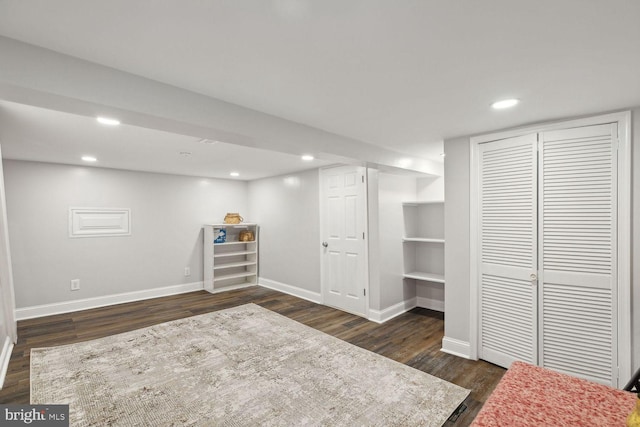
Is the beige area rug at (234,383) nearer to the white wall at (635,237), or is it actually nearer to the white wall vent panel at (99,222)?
the white wall at (635,237)

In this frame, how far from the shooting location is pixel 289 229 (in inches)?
232

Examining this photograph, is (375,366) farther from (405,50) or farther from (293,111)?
(405,50)

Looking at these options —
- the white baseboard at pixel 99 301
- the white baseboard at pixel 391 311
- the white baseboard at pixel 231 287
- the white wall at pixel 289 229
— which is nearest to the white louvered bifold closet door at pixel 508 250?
the white baseboard at pixel 391 311

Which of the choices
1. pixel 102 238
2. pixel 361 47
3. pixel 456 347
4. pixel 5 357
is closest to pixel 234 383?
pixel 456 347

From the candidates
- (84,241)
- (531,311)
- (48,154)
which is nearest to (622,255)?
(531,311)

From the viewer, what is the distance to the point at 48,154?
3.98 metres

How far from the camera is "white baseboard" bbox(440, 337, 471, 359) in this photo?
3.17 meters

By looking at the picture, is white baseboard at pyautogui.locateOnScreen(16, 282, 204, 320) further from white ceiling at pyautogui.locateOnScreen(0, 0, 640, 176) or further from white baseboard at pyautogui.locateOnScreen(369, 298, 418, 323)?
white ceiling at pyautogui.locateOnScreen(0, 0, 640, 176)

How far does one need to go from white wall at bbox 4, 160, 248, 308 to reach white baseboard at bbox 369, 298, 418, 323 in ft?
12.3

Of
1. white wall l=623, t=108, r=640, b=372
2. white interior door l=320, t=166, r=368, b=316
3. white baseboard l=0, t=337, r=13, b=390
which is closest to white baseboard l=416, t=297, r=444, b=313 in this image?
white interior door l=320, t=166, r=368, b=316

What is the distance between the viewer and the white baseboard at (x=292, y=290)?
5285mm

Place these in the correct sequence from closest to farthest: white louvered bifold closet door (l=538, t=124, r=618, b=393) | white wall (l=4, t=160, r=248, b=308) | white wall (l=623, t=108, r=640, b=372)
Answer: white wall (l=623, t=108, r=640, b=372)
white louvered bifold closet door (l=538, t=124, r=618, b=393)
white wall (l=4, t=160, r=248, b=308)

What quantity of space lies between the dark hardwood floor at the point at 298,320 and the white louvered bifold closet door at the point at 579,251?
0.67 m

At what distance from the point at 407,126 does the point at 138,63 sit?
209cm
